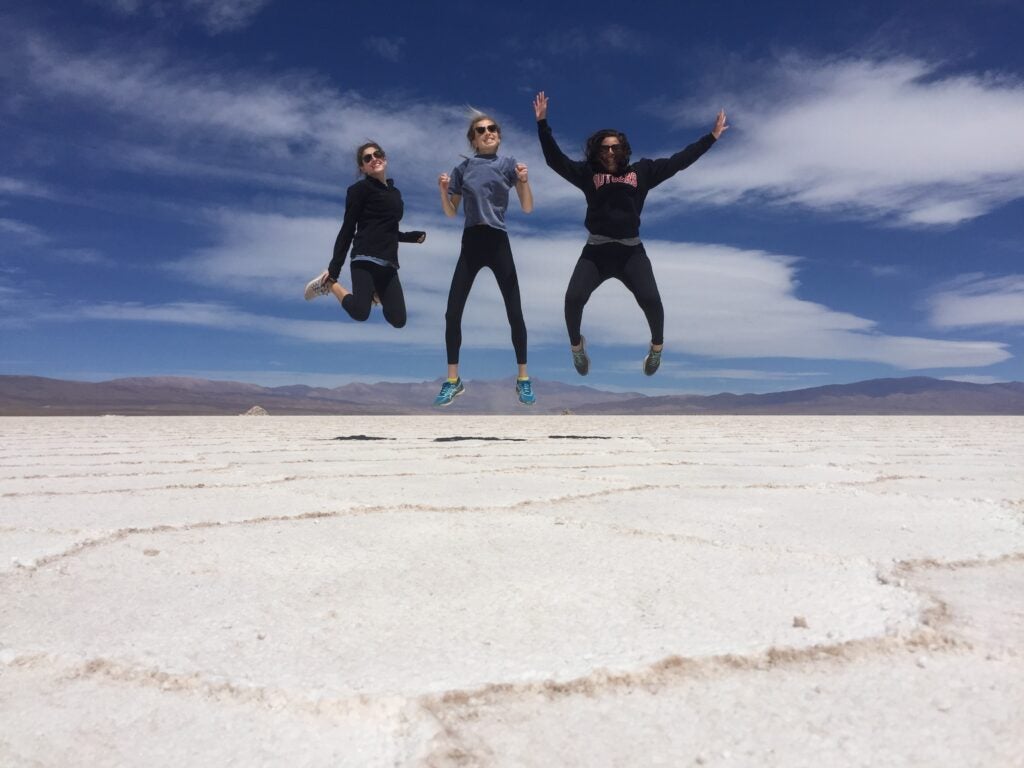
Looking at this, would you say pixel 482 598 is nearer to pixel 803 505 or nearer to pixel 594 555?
pixel 594 555

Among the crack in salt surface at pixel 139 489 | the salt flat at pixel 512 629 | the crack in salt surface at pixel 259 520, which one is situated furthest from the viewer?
the crack in salt surface at pixel 139 489

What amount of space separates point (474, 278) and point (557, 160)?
837mm

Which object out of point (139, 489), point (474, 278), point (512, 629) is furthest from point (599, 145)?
point (512, 629)

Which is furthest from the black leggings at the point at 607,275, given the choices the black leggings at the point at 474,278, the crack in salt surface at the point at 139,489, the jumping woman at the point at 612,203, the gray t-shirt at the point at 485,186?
the crack in salt surface at the point at 139,489

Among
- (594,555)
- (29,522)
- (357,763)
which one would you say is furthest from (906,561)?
(29,522)

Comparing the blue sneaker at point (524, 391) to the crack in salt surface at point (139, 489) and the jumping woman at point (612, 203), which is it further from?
the crack in salt surface at point (139, 489)

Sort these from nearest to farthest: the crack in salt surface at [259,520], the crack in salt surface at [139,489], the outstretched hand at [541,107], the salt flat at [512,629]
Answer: the salt flat at [512,629], the crack in salt surface at [259,520], the crack in salt surface at [139,489], the outstretched hand at [541,107]

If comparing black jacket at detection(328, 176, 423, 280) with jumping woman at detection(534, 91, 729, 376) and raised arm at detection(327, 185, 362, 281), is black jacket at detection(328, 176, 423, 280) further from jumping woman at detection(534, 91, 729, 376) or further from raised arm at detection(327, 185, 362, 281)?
jumping woman at detection(534, 91, 729, 376)

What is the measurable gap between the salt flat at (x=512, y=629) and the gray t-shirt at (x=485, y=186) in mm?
2754

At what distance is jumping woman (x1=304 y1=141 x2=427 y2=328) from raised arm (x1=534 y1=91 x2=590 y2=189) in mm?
975

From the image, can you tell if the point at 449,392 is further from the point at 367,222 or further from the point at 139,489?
the point at 139,489

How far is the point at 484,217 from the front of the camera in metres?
4.23

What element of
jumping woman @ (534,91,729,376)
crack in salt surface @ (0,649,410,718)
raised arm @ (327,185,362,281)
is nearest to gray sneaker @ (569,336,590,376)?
jumping woman @ (534,91,729,376)

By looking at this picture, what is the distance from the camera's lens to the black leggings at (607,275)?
166 inches
